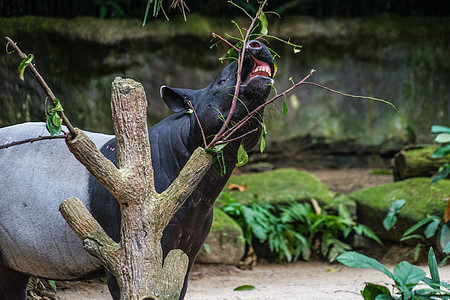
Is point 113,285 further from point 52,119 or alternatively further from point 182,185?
point 52,119

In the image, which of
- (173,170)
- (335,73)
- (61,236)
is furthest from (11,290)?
(335,73)

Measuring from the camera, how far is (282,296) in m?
4.38

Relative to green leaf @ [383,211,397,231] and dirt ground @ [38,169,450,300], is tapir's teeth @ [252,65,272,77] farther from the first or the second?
green leaf @ [383,211,397,231]

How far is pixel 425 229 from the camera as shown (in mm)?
5594

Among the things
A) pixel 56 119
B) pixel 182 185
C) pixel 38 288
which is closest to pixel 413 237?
pixel 38 288

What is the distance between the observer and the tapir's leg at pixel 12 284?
3422 millimetres

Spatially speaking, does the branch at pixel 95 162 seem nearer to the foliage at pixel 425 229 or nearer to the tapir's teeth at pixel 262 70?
the tapir's teeth at pixel 262 70

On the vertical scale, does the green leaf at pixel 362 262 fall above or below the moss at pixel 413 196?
above

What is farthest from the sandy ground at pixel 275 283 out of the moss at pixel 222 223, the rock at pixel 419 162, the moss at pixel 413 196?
the rock at pixel 419 162

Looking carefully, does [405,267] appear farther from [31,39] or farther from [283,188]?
[31,39]

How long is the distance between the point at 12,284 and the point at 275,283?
2490mm

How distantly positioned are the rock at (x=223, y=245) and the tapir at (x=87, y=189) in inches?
94.4

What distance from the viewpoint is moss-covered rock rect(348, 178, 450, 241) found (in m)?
5.76

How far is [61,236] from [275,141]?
18.4ft
